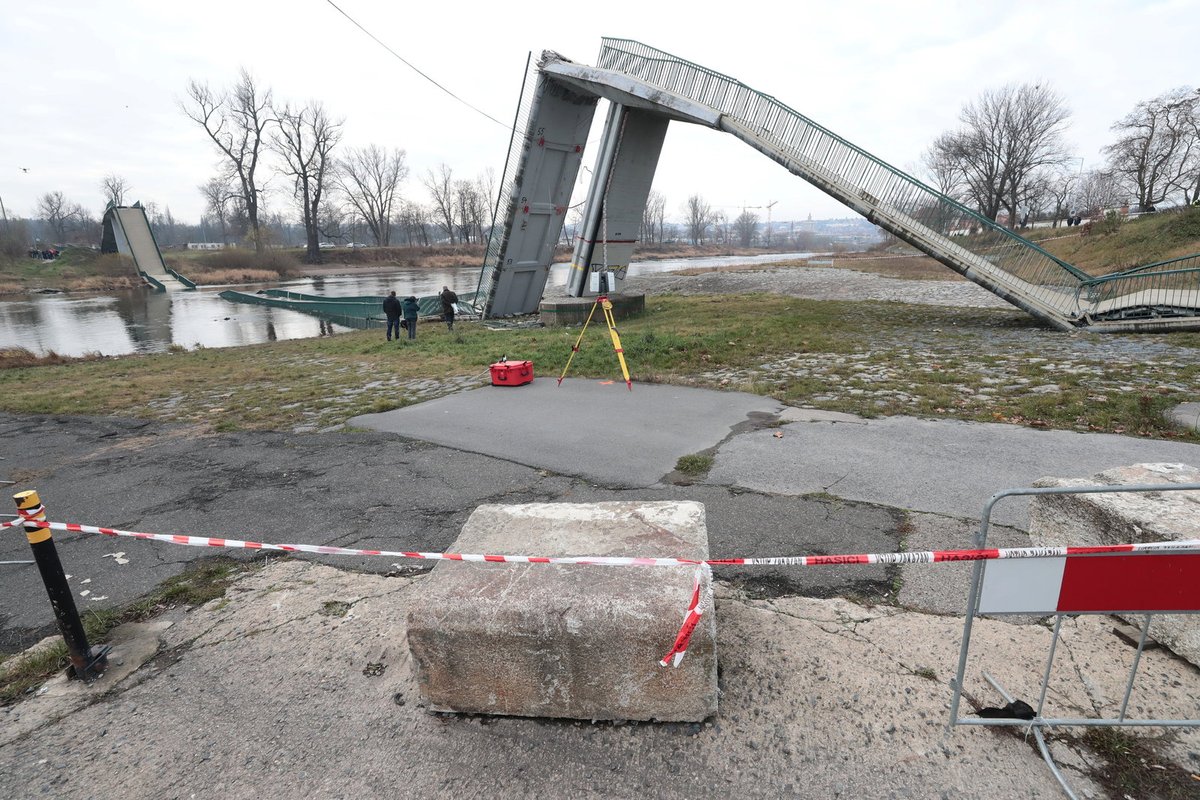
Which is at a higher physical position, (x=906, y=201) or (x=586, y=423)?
(x=906, y=201)

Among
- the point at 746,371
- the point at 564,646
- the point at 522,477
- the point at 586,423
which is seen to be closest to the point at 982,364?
the point at 746,371

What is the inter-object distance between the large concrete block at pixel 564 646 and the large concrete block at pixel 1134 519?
2.40 metres

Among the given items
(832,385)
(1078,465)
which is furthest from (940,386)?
(1078,465)

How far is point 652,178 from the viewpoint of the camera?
20.0m

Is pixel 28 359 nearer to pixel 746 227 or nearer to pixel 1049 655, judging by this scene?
pixel 1049 655

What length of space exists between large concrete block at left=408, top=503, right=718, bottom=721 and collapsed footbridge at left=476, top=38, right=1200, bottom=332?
15.1 m

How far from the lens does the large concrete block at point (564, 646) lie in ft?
9.41

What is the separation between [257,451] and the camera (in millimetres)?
7672

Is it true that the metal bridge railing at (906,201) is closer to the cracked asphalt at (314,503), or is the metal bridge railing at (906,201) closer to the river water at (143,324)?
the cracked asphalt at (314,503)

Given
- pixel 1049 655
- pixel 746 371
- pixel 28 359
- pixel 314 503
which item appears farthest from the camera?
pixel 28 359

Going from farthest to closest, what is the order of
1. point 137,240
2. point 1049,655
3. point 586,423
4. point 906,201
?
1. point 137,240
2. point 906,201
3. point 586,423
4. point 1049,655

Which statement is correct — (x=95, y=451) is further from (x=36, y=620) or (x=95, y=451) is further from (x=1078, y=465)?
(x=1078, y=465)

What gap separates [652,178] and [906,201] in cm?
803

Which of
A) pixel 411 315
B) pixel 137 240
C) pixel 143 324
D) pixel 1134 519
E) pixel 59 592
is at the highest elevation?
pixel 137 240
